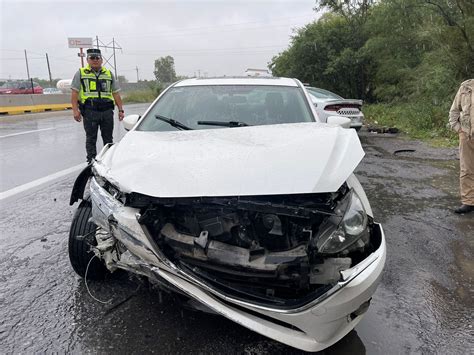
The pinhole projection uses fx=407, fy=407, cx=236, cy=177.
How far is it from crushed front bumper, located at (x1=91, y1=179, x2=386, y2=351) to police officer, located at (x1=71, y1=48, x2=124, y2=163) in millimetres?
4325

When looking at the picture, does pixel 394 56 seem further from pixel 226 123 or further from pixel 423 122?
pixel 226 123

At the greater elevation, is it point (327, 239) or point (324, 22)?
point (324, 22)

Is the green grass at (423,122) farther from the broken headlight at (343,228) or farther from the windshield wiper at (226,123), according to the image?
the broken headlight at (343,228)

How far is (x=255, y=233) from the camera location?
2.22 metres

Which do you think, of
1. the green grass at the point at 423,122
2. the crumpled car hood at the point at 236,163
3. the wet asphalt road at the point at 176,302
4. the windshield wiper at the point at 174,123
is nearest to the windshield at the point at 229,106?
the windshield wiper at the point at 174,123

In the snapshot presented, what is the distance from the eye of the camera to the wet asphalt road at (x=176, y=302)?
2.40m

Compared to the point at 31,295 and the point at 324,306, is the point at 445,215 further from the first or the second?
the point at 31,295

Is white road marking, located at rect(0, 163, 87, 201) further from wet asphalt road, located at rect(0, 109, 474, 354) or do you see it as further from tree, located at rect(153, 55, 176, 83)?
tree, located at rect(153, 55, 176, 83)

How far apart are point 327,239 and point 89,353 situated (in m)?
1.48

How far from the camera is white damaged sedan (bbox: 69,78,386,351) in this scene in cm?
204

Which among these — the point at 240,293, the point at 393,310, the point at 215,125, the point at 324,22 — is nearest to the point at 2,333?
the point at 240,293

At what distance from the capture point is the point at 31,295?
9.50 ft

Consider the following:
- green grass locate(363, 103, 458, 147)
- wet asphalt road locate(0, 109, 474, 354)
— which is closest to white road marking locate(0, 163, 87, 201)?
wet asphalt road locate(0, 109, 474, 354)

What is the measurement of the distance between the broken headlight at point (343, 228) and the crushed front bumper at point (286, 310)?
0.44ft
